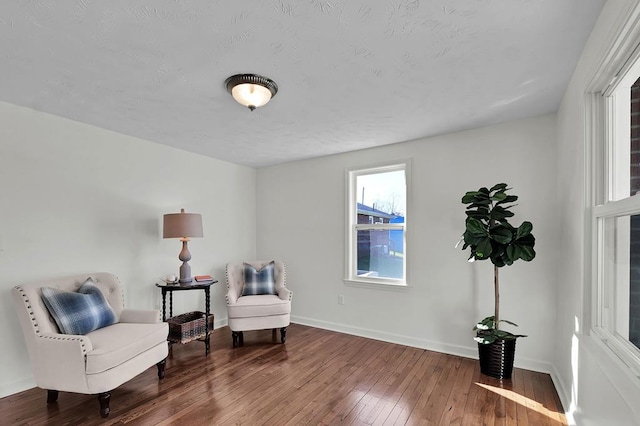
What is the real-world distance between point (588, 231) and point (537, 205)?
1.19 meters

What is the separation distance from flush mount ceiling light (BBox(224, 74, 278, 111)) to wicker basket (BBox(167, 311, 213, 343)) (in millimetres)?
2353

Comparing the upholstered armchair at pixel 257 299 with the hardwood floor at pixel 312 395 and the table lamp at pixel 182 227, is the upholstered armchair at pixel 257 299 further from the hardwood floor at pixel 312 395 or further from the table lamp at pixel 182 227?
the table lamp at pixel 182 227

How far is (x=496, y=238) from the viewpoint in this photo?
2.57 meters

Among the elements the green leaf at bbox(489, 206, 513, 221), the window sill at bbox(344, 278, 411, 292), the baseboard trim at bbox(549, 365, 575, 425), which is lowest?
the baseboard trim at bbox(549, 365, 575, 425)

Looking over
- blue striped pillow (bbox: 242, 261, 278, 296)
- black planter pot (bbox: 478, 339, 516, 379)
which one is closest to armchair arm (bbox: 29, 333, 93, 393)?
blue striped pillow (bbox: 242, 261, 278, 296)

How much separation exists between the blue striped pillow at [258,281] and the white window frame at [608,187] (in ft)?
10.2

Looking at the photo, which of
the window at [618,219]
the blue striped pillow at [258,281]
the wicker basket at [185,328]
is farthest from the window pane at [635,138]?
the wicker basket at [185,328]

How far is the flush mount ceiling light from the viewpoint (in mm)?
2105

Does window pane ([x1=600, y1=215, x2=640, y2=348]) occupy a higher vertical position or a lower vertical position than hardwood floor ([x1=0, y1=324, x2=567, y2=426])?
higher

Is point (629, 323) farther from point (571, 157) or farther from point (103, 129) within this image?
point (103, 129)

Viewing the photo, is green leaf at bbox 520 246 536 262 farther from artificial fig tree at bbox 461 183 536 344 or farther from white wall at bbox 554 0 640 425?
white wall at bbox 554 0 640 425

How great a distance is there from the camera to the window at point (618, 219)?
1.39 meters

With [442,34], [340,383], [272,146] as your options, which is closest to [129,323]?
[340,383]

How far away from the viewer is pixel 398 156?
3.71 m
